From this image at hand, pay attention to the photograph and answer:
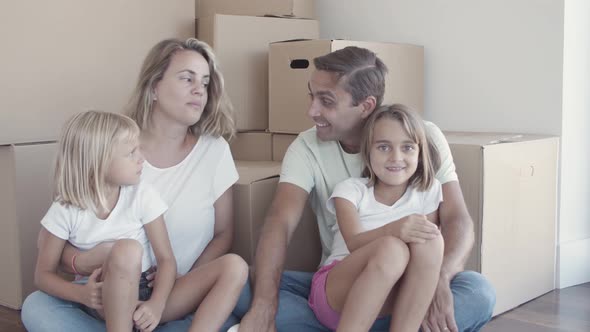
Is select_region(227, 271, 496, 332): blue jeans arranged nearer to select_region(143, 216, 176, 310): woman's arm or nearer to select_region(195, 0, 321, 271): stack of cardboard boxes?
select_region(143, 216, 176, 310): woman's arm

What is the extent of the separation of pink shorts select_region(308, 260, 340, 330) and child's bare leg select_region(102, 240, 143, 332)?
33cm

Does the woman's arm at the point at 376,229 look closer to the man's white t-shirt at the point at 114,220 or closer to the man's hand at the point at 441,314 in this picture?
the man's hand at the point at 441,314

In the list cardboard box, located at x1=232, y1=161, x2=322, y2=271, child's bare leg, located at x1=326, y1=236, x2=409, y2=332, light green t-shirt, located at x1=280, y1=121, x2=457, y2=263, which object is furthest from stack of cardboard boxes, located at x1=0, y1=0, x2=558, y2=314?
child's bare leg, located at x1=326, y1=236, x2=409, y2=332

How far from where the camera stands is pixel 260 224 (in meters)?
1.67

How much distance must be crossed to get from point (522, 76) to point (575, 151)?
248 millimetres

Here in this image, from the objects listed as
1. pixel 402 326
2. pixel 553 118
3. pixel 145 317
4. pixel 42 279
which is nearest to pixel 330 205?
pixel 402 326

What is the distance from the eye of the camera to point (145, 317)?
51.5 inches

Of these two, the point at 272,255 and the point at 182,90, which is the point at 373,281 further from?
the point at 182,90

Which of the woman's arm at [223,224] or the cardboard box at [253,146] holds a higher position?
the cardboard box at [253,146]

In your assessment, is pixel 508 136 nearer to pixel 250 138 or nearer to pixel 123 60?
pixel 250 138

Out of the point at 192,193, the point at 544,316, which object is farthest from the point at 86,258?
the point at 544,316

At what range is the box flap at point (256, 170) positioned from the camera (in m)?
1.71

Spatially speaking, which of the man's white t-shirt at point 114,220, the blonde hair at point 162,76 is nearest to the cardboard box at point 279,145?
the blonde hair at point 162,76

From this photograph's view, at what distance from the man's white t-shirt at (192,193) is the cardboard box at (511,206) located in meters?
0.54
